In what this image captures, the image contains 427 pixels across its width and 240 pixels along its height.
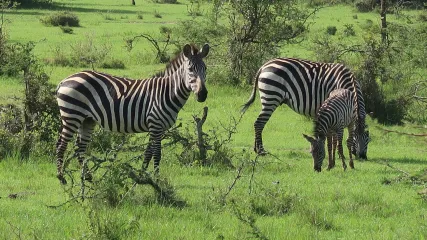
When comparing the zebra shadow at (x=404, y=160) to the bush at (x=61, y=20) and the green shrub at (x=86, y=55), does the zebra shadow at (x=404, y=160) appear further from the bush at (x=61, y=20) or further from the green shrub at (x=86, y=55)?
the bush at (x=61, y=20)

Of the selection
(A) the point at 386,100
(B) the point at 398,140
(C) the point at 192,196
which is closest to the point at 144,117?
(C) the point at 192,196

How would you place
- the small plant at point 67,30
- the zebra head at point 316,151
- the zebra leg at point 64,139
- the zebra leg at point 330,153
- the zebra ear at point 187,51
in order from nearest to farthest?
the zebra ear at point 187,51
the zebra leg at point 64,139
the zebra head at point 316,151
the zebra leg at point 330,153
the small plant at point 67,30

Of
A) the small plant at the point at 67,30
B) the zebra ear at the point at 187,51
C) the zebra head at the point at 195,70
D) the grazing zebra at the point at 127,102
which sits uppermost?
the zebra ear at the point at 187,51

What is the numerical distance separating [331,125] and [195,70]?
300 cm

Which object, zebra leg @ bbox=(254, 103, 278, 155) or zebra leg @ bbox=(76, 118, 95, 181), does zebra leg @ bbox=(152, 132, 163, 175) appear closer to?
zebra leg @ bbox=(76, 118, 95, 181)

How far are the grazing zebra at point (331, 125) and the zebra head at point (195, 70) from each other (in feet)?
7.72

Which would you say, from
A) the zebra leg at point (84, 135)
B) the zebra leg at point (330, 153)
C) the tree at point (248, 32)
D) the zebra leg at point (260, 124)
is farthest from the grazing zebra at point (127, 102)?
the tree at point (248, 32)

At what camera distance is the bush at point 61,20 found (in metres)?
35.9

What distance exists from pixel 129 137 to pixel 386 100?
8790 millimetres

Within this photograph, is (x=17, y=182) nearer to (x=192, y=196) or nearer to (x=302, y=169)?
(x=192, y=196)

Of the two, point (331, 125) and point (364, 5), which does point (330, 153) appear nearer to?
point (331, 125)

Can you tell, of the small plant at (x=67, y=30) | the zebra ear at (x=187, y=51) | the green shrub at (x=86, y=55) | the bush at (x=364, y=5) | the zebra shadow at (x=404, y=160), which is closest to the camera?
the zebra ear at (x=187, y=51)

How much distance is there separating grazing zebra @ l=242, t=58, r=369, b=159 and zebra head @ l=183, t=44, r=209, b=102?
3.91 m

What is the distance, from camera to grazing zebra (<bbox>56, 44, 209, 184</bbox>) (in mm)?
10398
